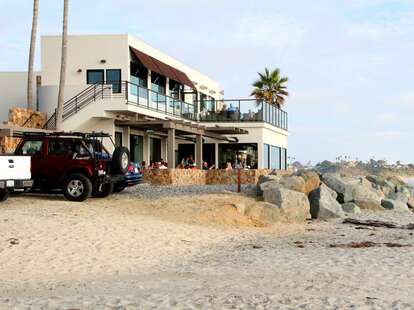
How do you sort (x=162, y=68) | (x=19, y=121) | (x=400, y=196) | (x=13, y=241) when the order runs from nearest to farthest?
(x=13, y=241) < (x=19, y=121) < (x=400, y=196) < (x=162, y=68)

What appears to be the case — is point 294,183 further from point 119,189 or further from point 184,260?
point 184,260

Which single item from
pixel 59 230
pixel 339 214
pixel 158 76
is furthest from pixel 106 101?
pixel 59 230

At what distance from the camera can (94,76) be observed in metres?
32.0

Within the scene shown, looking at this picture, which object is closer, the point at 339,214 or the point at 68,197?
the point at 68,197

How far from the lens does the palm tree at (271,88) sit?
155 feet

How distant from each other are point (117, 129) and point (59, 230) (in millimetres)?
17600

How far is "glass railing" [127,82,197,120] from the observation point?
30691 mm

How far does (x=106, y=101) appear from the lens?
29531 millimetres

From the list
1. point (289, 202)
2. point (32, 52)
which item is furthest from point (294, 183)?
point (32, 52)

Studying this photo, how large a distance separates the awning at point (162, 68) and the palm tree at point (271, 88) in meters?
8.25

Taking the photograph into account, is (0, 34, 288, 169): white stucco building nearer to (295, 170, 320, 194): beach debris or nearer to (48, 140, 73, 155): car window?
(295, 170, 320, 194): beach debris

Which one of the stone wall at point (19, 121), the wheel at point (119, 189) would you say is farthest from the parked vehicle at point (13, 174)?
the stone wall at point (19, 121)

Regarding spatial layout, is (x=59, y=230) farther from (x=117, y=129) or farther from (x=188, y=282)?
(x=117, y=129)

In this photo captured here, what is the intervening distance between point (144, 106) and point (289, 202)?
13594 mm
